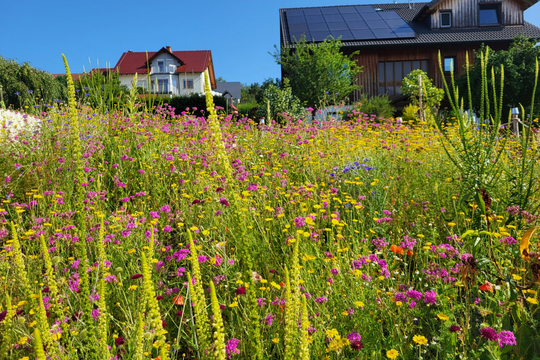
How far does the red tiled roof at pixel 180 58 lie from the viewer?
145ft

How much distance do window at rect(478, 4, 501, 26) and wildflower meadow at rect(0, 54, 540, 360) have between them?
24946 millimetres

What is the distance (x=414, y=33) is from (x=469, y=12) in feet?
16.3

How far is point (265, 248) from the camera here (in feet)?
9.45

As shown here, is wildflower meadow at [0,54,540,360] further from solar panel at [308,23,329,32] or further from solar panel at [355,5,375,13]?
solar panel at [355,5,375,13]

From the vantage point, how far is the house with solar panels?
2311 centimetres

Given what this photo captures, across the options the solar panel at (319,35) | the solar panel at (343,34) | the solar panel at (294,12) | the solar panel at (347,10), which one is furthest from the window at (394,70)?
the solar panel at (294,12)

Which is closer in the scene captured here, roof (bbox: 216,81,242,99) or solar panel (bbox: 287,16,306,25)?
solar panel (bbox: 287,16,306,25)

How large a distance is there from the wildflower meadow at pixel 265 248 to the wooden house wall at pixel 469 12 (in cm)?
2338

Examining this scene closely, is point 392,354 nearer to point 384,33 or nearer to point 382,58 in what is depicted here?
point 384,33

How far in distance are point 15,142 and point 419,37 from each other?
24088mm

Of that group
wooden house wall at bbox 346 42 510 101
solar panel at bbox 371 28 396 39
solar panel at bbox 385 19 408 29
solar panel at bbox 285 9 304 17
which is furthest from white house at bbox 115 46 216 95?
solar panel at bbox 371 28 396 39

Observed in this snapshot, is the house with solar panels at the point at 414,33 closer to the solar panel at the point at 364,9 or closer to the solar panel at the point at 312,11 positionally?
the solar panel at the point at 312,11

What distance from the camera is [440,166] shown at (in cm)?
446

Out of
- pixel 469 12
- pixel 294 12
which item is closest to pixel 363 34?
pixel 294 12
